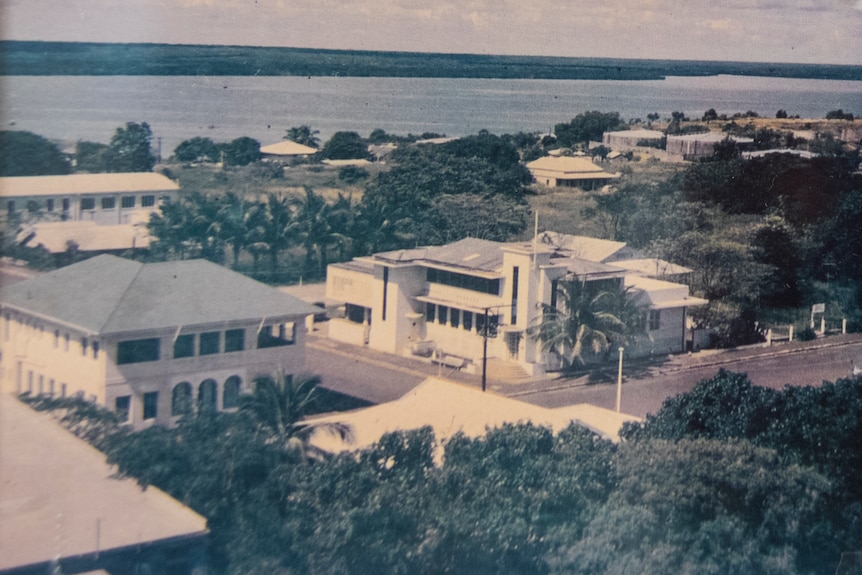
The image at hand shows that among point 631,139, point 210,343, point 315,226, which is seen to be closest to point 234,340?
point 210,343

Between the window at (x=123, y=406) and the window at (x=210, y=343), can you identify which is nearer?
the window at (x=123, y=406)

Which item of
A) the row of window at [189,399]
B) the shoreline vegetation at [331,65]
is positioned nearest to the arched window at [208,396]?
the row of window at [189,399]

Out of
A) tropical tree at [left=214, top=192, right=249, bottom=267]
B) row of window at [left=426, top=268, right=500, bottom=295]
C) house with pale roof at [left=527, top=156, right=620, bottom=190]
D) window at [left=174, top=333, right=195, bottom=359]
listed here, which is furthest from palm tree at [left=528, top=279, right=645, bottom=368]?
window at [left=174, top=333, right=195, bottom=359]

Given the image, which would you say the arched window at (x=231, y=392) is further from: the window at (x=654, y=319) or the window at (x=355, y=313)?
the window at (x=654, y=319)

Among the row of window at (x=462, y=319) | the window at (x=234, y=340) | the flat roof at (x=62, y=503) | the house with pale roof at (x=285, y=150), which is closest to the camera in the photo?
the flat roof at (x=62, y=503)

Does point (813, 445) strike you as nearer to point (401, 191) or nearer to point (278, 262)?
point (401, 191)

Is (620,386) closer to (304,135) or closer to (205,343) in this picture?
(304,135)
